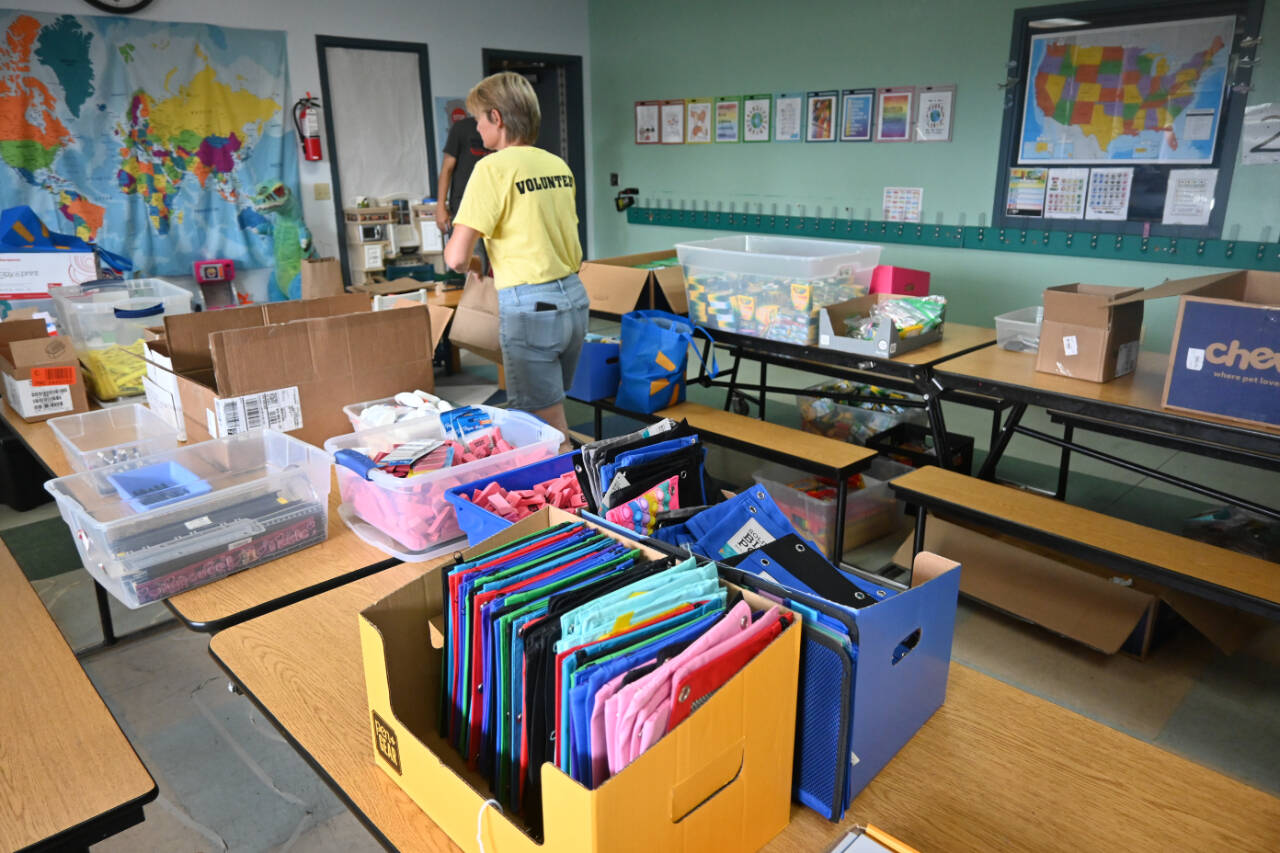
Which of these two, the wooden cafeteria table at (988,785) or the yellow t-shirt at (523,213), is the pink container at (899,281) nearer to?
the yellow t-shirt at (523,213)

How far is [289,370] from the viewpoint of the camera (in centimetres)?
205

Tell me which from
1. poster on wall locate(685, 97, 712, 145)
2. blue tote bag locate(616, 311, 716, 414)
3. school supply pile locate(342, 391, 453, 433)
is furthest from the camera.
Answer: poster on wall locate(685, 97, 712, 145)

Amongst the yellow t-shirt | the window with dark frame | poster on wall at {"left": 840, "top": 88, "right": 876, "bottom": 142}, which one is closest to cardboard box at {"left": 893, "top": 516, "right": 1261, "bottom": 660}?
the yellow t-shirt

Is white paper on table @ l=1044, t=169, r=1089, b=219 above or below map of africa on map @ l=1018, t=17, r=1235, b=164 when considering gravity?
below

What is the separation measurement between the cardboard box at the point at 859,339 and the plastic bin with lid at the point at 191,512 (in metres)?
1.95

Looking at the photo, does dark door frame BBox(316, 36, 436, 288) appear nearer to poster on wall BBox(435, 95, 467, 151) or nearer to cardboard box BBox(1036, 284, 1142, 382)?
poster on wall BBox(435, 95, 467, 151)

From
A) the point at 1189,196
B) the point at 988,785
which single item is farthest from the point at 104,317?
the point at 1189,196

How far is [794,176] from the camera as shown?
5.93 m

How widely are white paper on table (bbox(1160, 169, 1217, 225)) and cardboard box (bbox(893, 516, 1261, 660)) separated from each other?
2.49 meters

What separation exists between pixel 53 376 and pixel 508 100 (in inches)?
66.1

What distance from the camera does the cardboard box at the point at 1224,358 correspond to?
2076 millimetres

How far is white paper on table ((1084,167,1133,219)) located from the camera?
4426 mm

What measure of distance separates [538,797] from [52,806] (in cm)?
63

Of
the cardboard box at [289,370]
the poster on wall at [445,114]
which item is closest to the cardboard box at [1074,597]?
the cardboard box at [289,370]
